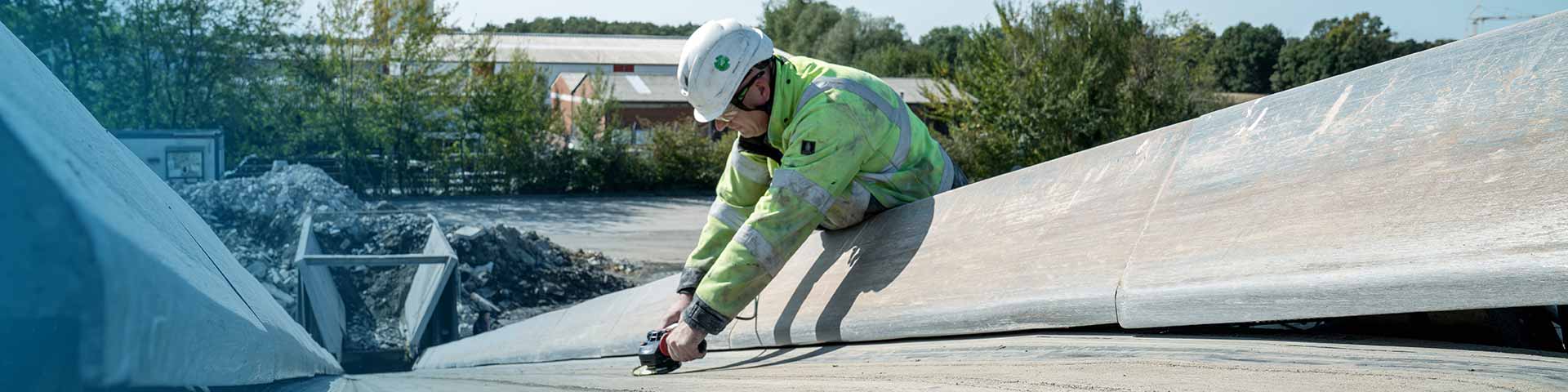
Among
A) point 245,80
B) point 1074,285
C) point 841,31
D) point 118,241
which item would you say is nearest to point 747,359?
point 1074,285

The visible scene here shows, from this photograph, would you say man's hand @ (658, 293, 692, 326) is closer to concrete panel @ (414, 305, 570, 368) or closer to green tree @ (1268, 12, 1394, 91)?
concrete panel @ (414, 305, 570, 368)

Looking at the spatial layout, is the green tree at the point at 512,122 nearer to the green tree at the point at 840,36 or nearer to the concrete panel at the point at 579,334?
the concrete panel at the point at 579,334

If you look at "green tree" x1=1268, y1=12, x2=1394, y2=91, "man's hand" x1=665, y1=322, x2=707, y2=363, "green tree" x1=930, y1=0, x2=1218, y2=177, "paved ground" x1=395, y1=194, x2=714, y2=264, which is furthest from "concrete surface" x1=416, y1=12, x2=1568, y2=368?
"green tree" x1=1268, y1=12, x2=1394, y2=91

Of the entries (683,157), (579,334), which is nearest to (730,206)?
(579,334)

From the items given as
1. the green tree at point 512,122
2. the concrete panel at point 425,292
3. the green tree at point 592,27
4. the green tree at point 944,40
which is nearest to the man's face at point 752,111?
the concrete panel at point 425,292

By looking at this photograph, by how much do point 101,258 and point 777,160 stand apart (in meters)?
2.80

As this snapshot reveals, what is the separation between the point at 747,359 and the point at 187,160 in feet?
46.3

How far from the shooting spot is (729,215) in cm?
340

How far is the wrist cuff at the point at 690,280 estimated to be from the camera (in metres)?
3.18

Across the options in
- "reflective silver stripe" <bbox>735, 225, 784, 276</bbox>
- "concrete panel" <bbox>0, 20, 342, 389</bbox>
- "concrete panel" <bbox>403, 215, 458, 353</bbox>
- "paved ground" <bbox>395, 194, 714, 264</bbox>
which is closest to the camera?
"concrete panel" <bbox>0, 20, 342, 389</bbox>

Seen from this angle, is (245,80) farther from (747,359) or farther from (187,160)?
(747,359)

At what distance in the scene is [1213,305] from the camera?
1685 mm

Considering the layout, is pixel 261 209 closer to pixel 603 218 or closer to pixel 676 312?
pixel 603 218

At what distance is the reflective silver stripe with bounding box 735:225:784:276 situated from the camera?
8.73 feet
